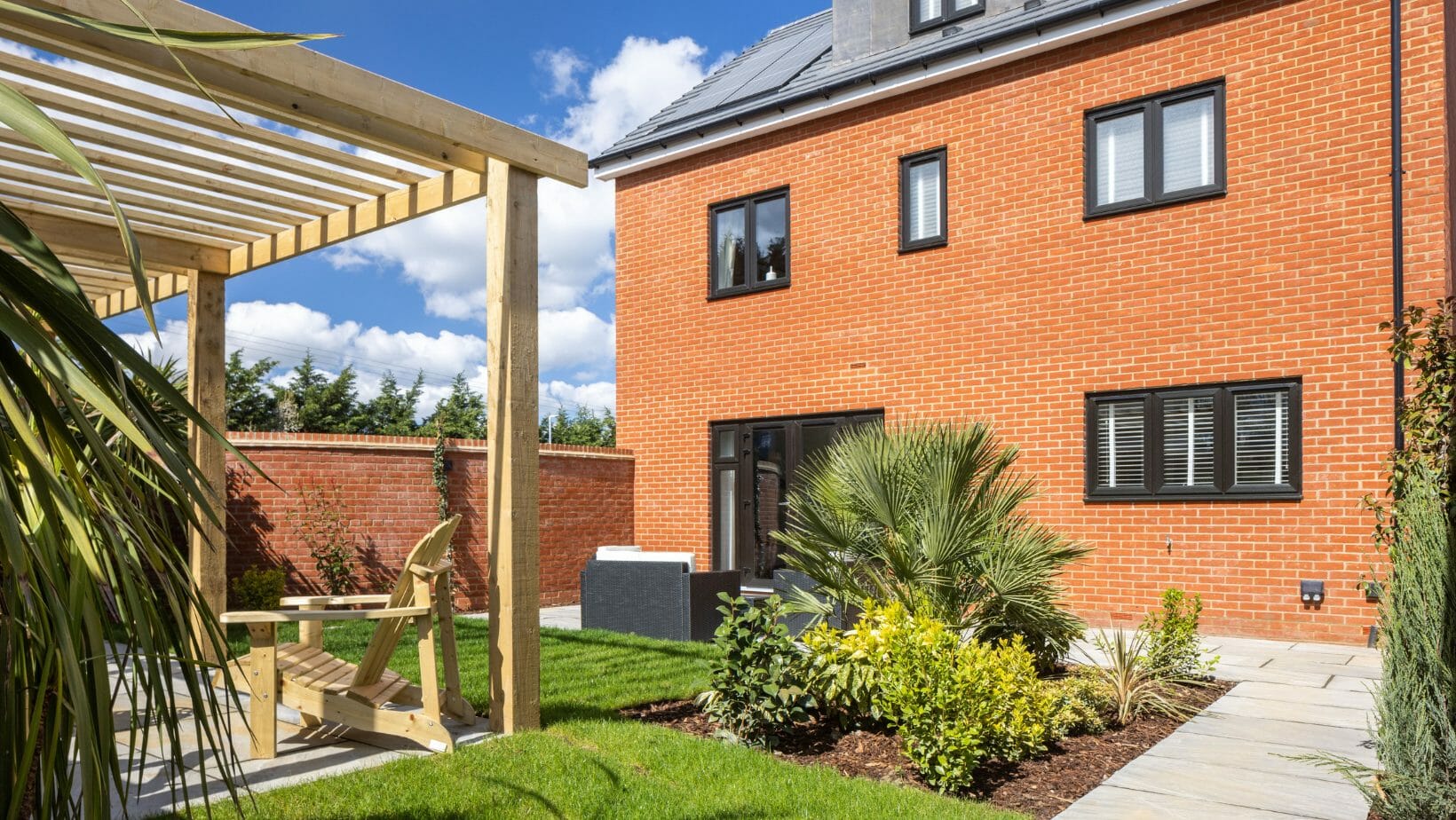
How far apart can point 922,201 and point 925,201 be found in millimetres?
30

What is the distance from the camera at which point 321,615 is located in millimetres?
4859

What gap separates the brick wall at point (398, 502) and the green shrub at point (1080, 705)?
6.58m

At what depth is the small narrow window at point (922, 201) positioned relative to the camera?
36.3 ft

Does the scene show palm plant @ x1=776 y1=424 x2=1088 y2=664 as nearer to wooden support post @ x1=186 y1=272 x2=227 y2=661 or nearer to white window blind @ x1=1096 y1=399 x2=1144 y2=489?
white window blind @ x1=1096 y1=399 x2=1144 y2=489

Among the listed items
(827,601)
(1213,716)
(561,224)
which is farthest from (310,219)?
(561,224)

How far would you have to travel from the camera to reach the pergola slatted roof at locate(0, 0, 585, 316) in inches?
166

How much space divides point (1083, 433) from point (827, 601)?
4.54 metres

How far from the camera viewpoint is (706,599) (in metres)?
8.94

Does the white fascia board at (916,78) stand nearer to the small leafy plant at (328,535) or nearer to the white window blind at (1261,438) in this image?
the white window blind at (1261,438)

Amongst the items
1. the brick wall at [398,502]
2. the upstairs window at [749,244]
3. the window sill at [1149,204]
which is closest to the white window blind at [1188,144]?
the window sill at [1149,204]

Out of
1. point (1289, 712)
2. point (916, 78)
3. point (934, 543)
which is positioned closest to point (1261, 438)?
point (1289, 712)

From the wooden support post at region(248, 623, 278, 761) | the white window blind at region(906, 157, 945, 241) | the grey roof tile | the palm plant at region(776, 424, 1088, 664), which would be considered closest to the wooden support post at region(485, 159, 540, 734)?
the wooden support post at region(248, 623, 278, 761)

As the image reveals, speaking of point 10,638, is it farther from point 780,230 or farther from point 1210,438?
point 780,230

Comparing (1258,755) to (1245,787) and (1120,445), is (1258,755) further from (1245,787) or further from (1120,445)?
(1120,445)
